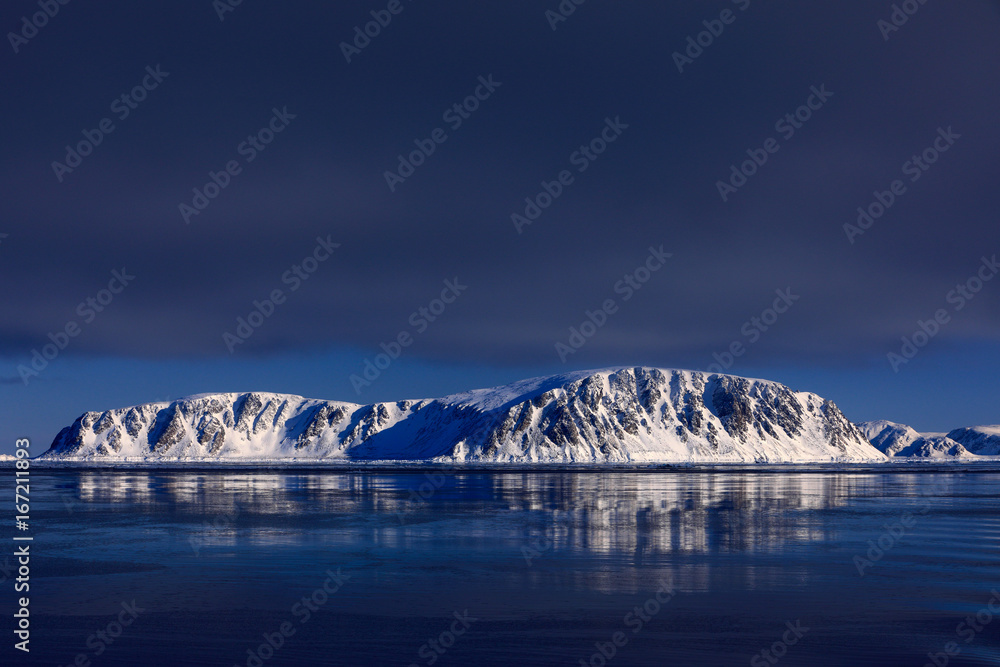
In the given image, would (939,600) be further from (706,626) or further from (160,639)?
(160,639)

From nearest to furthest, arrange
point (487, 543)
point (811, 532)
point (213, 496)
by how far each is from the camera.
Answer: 1. point (487, 543)
2. point (811, 532)
3. point (213, 496)

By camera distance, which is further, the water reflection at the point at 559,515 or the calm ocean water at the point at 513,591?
the water reflection at the point at 559,515

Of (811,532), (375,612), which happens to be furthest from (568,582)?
(811,532)

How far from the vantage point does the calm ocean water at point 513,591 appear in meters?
16.6

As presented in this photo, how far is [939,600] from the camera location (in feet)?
70.1

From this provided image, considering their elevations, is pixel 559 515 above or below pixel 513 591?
below

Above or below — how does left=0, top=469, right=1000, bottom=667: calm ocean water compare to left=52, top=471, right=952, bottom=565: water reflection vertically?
above

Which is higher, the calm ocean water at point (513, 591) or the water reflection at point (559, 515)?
the calm ocean water at point (513, 591)

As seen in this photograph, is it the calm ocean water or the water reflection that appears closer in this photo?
the calm ocean water

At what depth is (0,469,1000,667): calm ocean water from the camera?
16.6 meters

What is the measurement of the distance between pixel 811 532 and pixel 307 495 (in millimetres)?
41309

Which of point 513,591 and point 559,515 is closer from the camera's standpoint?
point 513,591

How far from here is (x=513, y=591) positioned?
73.5 ft

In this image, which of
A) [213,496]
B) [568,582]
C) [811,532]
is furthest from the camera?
[213,496]
